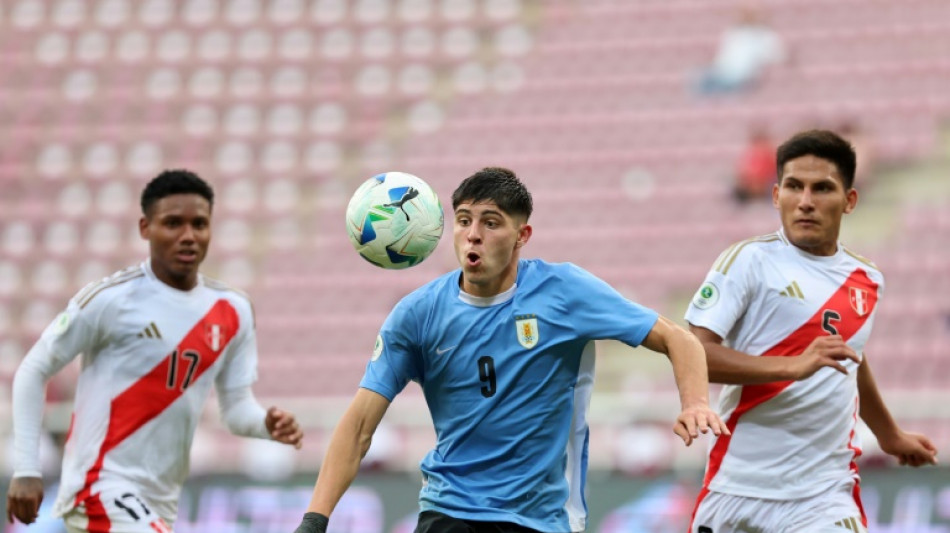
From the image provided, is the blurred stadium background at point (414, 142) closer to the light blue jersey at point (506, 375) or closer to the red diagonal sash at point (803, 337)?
the red diagonal sash at point (803, 337)

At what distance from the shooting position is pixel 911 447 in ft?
23.9

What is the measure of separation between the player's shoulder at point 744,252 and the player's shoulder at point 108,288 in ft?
9.78

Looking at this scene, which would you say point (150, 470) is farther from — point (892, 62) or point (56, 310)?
point (892, 62)

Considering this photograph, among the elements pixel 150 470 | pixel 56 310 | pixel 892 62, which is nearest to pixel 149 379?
pixel 150 470

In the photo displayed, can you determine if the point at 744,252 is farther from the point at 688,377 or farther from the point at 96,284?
the point at 96,284

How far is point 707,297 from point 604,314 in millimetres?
832

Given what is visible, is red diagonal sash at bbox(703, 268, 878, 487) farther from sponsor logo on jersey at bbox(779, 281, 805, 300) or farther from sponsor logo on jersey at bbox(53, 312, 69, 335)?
sponsor logo on jersey at bbox(53, 312, 69, 335)

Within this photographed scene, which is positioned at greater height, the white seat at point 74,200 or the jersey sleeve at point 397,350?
the white seat at point 74,200

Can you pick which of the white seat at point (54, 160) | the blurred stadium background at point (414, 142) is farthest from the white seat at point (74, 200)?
the white seat at point (54, 160)

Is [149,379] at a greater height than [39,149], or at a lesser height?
lesser

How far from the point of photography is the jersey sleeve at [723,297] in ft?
21.1

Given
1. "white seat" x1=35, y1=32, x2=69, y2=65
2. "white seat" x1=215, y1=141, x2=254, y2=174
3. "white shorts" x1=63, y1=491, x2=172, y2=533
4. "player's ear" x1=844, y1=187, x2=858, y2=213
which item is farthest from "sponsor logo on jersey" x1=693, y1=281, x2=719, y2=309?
"white seat" x1=35, y1=32, x2=69, y2=65

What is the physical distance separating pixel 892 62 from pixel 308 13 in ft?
30.7

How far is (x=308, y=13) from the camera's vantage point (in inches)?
928
